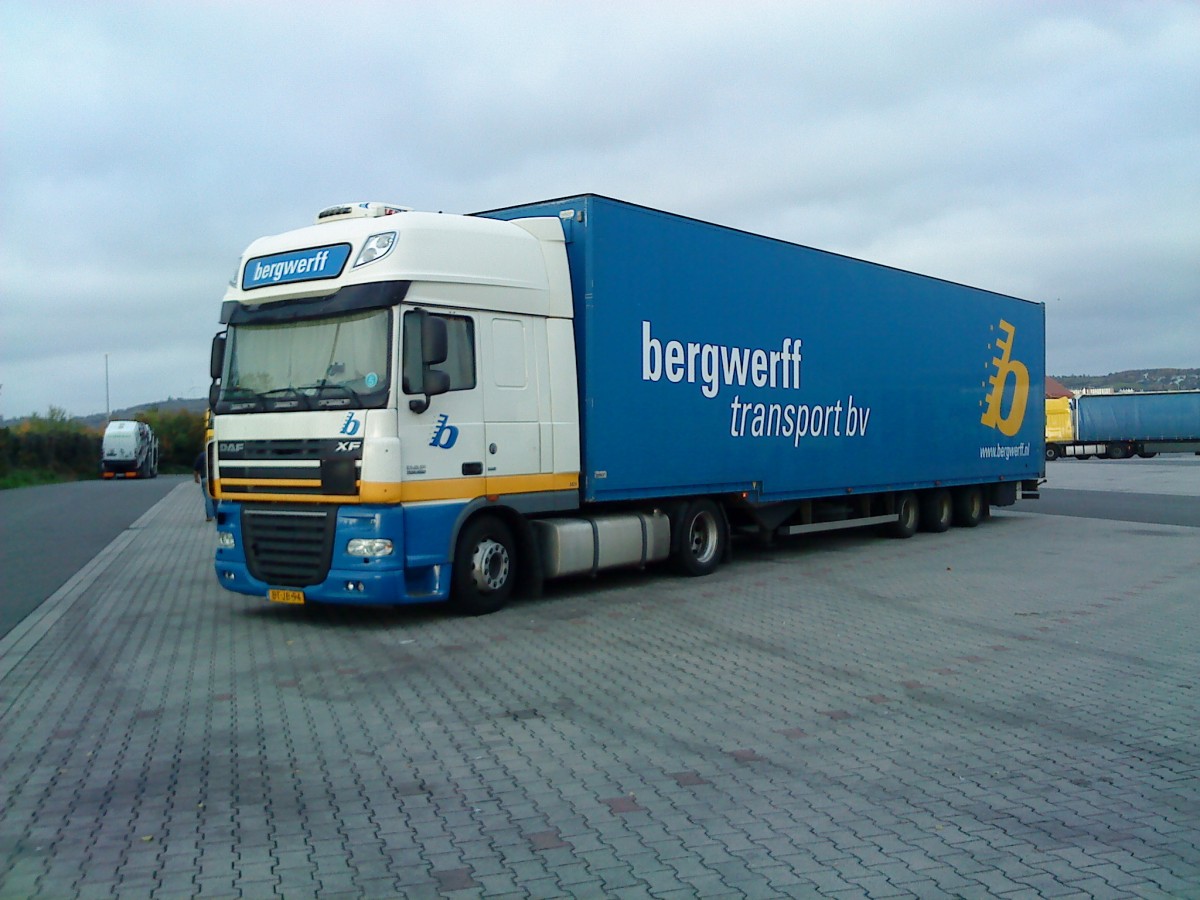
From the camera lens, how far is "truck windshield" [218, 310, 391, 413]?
9.83 meters

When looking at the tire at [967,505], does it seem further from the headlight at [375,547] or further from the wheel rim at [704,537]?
the headlight at [375,547]

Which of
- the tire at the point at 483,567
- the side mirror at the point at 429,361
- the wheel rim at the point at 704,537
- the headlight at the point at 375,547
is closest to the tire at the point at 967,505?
the wheel rim at the point at 704,537

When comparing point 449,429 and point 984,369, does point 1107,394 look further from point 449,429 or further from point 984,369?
point 449,429

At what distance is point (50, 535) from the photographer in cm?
2111

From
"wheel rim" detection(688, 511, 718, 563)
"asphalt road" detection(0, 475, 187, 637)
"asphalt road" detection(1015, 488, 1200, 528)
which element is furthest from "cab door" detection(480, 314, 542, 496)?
"asphalt road" detection(1015, 488, 1200, 528)

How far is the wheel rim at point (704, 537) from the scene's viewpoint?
13633mm

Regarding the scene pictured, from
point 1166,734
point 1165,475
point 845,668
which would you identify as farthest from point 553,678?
point 1165,475

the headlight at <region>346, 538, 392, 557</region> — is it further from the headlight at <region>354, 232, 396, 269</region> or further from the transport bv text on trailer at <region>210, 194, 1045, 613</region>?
the headlight at <region>354, 232, 396, 269</region>

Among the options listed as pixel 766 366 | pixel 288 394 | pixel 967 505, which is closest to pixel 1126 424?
pixel 967 505

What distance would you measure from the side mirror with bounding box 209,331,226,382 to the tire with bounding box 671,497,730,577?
5403 millimetres

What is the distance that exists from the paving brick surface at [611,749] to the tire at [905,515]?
20.6 feet

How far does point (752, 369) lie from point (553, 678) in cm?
681

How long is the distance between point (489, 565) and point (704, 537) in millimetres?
3863

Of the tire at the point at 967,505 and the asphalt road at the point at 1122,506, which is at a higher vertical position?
the tire at the point at 967,505
